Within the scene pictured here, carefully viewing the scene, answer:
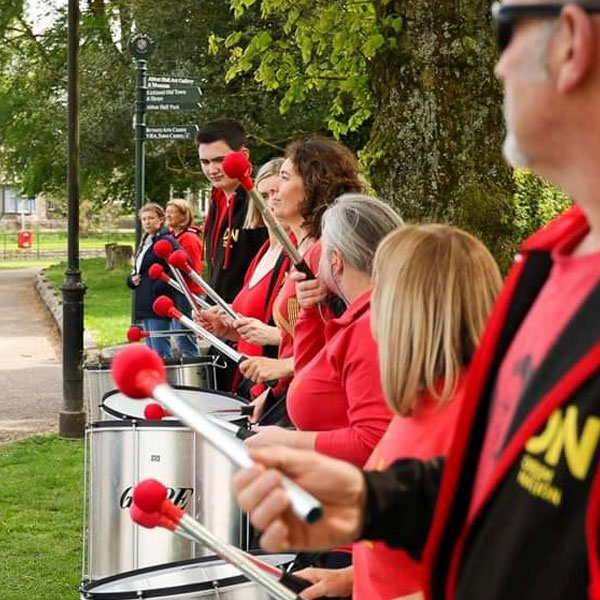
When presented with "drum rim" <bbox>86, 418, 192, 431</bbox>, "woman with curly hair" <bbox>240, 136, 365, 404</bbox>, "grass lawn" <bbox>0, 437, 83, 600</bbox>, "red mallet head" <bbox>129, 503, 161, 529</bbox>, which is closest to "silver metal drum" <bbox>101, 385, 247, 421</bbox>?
"drum rim" <bbox>86, 418, 192, 431</bbox>

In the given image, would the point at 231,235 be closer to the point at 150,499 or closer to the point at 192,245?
the point at 150,499

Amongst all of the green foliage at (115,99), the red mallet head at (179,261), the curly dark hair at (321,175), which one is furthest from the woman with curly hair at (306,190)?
the green foliage at (115,99)

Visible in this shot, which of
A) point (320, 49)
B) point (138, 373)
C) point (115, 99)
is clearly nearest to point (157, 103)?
point (320, 49)

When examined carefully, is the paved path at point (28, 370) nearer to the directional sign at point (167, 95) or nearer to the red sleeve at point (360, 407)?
the directional sign at point (167, 95)

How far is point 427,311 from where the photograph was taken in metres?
2.45

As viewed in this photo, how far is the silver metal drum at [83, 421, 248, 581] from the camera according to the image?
15.1 ft

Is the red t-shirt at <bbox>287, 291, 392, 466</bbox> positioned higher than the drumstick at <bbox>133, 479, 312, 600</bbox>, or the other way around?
the red t-shirt at <bbox>287, 291, 392, 466</bbox>

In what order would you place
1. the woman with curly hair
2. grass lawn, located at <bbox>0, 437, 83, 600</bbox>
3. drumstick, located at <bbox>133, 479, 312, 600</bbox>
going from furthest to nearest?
grass lawn, located at <bbox>0, 437, 83, 600</bbox> → the woman with curly hair → drumstick, located at <bbox>133, 479, 312, 600</bbox>

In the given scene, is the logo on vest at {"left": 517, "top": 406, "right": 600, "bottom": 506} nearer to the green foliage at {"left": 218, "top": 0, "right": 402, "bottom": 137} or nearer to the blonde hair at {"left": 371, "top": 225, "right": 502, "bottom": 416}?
the blonde hair at {"left": 371, "top": 225, "right": 502, "bottom": 416}

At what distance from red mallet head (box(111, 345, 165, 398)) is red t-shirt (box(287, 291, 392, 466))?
4.59ft

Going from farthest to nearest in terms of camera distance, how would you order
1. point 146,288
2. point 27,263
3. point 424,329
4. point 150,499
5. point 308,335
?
1. point 27,263
2. point 146,288
3. point 308,335
4. point 150,499
5. point 424,329

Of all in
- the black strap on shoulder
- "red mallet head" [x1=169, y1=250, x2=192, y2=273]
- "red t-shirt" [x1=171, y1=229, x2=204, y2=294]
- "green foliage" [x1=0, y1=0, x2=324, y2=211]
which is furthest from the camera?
"green foliage" [x1=0, y1=0, x2=324, y2=211]

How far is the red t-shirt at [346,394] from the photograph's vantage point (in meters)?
3.24

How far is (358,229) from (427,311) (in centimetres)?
114
